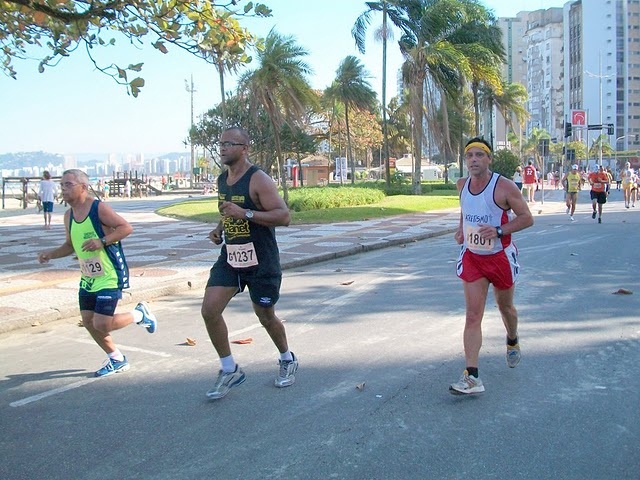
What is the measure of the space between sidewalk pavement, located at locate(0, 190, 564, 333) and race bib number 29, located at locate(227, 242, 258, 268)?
13.4ft

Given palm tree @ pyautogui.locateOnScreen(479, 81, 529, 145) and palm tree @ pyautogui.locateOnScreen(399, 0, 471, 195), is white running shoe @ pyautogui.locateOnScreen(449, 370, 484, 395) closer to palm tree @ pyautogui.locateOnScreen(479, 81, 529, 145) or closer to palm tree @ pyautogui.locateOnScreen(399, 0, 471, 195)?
palm tree @ pyautogui.locateOnScreen(399, 0, 471, 195)

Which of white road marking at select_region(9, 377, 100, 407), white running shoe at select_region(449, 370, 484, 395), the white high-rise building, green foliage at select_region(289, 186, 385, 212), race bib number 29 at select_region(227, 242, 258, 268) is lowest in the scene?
white road marking at select_region(9, 377, 100, 407)

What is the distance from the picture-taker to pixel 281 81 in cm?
2591

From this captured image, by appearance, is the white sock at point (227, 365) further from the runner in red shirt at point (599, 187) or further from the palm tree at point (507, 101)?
the palm tree at point (507, 101)

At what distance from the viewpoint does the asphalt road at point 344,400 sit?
12.9ft

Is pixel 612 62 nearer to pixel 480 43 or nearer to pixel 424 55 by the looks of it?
pixel 480 43

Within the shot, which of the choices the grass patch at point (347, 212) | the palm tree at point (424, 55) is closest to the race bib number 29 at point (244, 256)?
the grass patch at point (347, 212)

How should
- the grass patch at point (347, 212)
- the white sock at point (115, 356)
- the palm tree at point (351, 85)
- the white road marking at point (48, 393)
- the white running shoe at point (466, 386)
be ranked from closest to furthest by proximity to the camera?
1. the white running shoe at point (466, 386)
2. the white road marking at point (48, 393)
3. the white sock at point (115, 356)
4. the grass patch at point (347, 212)
5. the palm tree at point (351, 85)

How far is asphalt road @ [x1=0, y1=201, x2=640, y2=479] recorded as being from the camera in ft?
12.9

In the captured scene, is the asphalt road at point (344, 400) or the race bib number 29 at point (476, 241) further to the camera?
the race bib number 29 at point (476, 241)

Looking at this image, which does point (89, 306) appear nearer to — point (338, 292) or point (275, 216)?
point (275, 216)

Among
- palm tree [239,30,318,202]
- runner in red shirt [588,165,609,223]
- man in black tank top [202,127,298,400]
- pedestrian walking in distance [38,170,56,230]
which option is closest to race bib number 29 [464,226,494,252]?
man in black tank top [202,127,298,400]

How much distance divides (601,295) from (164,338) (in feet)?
18.1

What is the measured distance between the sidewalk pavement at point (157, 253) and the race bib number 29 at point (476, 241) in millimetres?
5452
